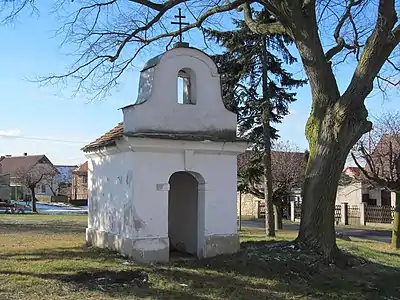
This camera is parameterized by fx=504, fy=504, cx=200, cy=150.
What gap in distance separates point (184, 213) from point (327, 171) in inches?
173

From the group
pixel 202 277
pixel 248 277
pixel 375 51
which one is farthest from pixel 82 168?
pixel 248 277

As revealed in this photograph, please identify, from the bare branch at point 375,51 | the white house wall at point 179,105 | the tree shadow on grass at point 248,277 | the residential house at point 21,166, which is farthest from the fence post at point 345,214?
the residential house at point 21,166

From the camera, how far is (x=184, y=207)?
48.4ft

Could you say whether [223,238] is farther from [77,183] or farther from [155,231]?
[77,183]

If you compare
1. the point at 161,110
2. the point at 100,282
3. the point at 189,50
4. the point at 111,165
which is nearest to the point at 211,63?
the point at 189,50

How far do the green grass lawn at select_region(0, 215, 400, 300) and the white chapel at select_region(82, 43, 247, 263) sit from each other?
0.66 m

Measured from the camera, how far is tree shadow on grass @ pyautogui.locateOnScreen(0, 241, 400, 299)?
9711 mm

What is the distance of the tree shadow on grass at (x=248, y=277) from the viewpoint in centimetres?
971

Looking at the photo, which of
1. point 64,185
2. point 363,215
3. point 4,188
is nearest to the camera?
point 363,215

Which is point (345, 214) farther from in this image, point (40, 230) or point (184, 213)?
point (184, 213)

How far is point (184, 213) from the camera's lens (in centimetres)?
1471

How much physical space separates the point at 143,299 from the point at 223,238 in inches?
179

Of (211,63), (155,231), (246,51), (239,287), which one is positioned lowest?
(239,287)

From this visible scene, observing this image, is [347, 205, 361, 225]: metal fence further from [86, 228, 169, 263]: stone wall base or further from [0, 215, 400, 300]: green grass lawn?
[86, 228, 169, 263]: stone wall base
